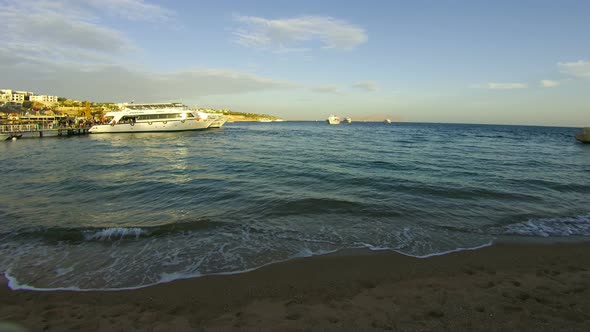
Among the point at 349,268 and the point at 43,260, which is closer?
the point at 349,268

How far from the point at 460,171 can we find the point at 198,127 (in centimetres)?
5664

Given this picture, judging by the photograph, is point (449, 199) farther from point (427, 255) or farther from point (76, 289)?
point (76, 289)

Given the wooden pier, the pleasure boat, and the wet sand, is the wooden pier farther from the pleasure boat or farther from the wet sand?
the wet sand

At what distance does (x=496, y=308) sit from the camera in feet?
14.3

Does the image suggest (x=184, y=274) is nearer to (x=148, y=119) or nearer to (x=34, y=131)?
(x=34, y=131)

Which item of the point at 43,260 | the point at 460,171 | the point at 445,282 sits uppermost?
the point at 460,171

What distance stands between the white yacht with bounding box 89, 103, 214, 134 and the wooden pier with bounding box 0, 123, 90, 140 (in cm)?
286

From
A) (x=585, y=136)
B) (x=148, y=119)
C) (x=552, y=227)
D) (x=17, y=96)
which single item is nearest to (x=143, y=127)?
(x=148, y=119)

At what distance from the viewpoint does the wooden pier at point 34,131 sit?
149 feet

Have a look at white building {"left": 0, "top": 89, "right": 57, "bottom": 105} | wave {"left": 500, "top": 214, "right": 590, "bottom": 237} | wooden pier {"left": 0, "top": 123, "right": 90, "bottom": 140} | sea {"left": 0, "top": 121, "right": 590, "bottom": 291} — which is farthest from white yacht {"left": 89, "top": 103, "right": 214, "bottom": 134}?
white building {"left": 0, "top": 89, "right": 57, "bottom": 105}

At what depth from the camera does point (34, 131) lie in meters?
49.2

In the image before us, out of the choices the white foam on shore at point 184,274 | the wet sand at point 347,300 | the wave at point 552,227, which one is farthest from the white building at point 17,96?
the wave at point 552,227

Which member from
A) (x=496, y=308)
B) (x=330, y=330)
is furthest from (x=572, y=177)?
(x=330, y=330)

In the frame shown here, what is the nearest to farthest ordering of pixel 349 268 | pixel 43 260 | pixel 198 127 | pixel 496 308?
pixel 496 308 → pixel 349 268 → pixel 43 260 → pixel 198 127
